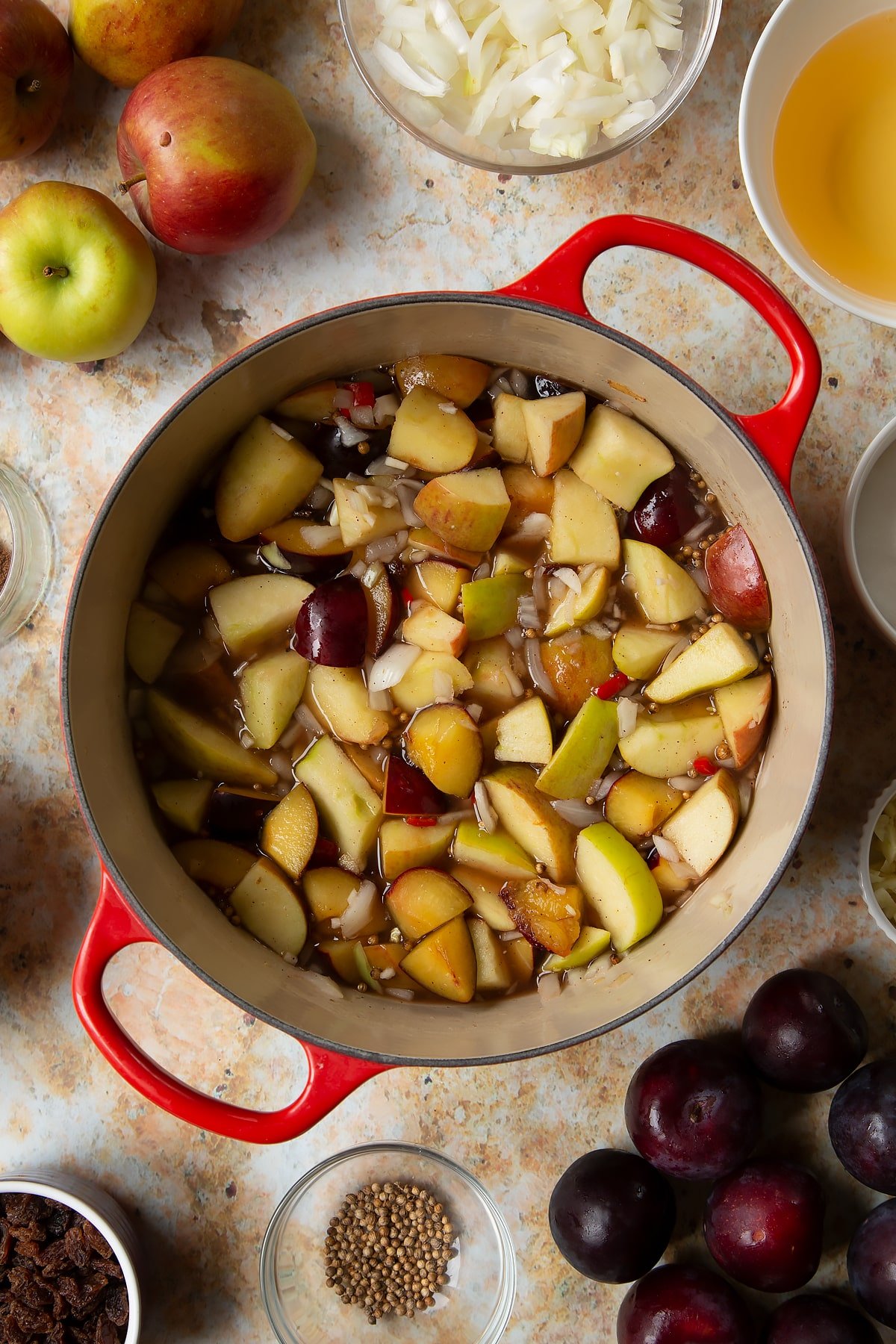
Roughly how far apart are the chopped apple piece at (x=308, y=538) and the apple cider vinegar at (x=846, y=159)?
76 cm

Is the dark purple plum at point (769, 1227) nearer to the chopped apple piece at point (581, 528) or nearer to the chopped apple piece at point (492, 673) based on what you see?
the chopped apple piece at point (492, 673)

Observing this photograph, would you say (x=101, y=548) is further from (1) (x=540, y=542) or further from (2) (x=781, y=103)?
(2) (x=781, y=103)

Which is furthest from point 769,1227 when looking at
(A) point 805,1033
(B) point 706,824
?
(B) point 706,824

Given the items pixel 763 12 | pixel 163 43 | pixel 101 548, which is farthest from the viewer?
pixel 763 12

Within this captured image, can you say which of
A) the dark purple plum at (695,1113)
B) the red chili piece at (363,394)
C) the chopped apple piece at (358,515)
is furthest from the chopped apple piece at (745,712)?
the red chili piece at (363,394)

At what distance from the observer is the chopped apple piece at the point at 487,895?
1.50m

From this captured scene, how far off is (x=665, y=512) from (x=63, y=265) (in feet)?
2.87

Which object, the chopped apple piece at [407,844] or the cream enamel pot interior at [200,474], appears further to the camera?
the chopped apple piece at [407,844]

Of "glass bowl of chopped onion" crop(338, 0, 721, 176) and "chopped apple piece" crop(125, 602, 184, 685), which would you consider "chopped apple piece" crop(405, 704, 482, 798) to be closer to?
"chopped apple piece" crop(125, 602, 184, 685)

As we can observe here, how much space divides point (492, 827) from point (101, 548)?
641 mm

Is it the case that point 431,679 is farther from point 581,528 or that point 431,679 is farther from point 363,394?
point 363,394

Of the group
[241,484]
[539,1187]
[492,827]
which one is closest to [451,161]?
[241,484]

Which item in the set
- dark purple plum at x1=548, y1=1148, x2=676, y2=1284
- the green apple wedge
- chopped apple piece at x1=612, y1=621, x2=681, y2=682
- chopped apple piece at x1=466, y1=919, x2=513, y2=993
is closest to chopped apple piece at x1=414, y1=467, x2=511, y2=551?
chopped apple piece at x1=612, y1=621, x2=681, y2=682

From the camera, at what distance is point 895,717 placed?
1579mm
